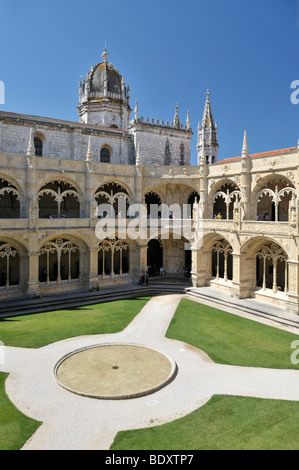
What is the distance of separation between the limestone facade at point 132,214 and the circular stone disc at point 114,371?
11065mm

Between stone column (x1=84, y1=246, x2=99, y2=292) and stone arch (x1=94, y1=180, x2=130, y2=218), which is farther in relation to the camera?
stone arch (x1=94, y1=180, x2=130, y2=218)

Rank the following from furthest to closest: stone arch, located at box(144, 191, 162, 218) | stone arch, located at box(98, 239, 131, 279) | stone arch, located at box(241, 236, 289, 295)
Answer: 1. stone arch, located at box(144, 191, 162, 218)
2. stone arch, located at box(98, 239, 131, 279)
3. stone arch, located at box(241, 236, 289, 295)

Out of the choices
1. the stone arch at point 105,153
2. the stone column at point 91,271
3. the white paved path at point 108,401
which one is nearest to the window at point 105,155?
the stone arch at point 105,153

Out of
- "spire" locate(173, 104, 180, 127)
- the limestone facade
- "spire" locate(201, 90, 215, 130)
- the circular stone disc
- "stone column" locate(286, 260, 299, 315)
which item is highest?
"spire" locate(201, 90, 215, 130)

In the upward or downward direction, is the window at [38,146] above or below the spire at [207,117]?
below

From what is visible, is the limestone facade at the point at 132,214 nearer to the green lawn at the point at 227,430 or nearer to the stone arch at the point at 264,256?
the stone arch at the point at 264,256

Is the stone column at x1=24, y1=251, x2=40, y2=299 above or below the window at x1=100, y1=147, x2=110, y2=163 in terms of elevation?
below

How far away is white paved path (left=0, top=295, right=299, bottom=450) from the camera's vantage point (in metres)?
9.88

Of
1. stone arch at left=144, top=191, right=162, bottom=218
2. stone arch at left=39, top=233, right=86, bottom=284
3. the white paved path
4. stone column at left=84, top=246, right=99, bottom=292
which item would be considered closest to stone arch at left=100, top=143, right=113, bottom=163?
stone arch at left=144, top=191, right=162, bottom=218

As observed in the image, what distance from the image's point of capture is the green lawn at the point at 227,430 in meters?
9.28

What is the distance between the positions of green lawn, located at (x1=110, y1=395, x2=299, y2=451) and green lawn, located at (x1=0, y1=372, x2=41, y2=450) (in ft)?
8.64

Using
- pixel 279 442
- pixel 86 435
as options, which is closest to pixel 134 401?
pixel 86 435

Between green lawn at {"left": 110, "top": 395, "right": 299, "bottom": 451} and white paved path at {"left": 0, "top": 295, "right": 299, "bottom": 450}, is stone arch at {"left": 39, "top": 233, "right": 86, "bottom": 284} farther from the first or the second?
green lawn at {"left": 110, "top": 395, "right": 299, "bottom": 451}

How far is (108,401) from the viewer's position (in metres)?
11.5
